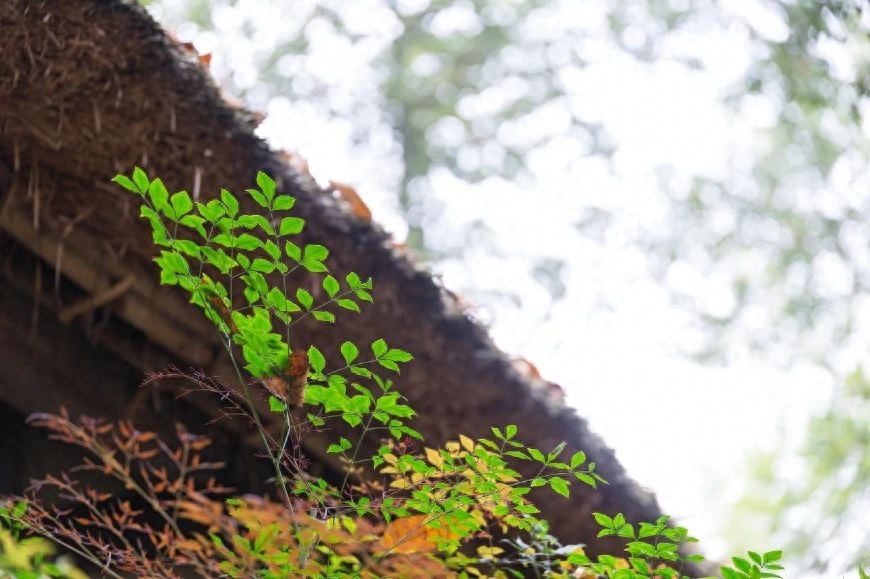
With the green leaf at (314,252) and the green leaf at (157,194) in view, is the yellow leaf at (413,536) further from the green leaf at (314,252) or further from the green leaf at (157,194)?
the green leaf at (157,194)

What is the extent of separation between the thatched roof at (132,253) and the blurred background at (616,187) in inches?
196

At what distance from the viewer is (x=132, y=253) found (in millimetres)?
1834

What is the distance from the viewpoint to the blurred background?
713 centimetres

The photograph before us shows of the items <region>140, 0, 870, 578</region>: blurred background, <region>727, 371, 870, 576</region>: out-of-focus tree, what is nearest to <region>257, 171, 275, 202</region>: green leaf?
<region>727, 371, 870, 576</region>: out-of-focus tree

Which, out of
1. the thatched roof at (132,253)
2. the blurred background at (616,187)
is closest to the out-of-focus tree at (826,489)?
the blurred background at (616,187)

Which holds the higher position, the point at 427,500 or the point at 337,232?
the point at 337,232

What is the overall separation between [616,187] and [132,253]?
711 cm

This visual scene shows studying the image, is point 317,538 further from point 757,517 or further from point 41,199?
point 757,517

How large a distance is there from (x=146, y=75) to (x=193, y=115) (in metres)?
0.11

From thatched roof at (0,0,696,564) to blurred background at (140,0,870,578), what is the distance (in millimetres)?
4980

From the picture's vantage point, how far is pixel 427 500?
1024mm

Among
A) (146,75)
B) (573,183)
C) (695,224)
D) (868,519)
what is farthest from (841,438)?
(146,75)

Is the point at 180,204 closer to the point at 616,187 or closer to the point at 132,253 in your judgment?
the point at 132,253

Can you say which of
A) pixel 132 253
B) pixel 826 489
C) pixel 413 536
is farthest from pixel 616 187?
pixel 413 536
